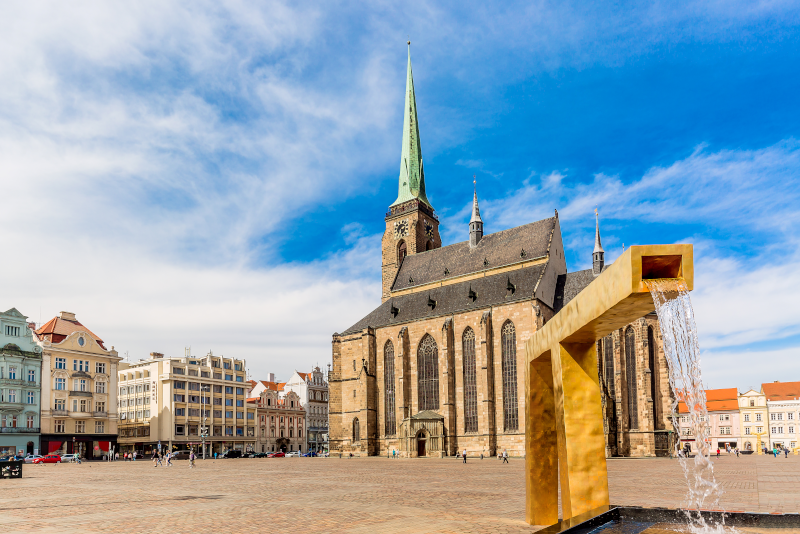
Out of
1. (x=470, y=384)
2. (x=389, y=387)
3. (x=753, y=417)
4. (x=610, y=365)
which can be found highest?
(x=610, y=365)

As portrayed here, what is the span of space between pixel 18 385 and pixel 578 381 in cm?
6382

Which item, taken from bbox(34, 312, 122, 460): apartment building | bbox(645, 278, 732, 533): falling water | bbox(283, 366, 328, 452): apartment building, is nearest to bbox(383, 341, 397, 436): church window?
bbox(34, 312, 122, 460): apartment building

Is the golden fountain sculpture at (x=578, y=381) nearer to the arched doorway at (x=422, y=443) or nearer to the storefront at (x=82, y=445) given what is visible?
the arched doorway at (x=422, y=443)

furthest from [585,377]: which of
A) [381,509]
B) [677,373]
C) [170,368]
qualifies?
[170,368]

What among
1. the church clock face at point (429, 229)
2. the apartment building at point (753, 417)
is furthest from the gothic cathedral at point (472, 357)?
the apartment building at point (753, 417)

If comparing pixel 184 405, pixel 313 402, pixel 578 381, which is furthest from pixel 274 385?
pixel 578 381

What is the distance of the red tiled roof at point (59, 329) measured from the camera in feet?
215

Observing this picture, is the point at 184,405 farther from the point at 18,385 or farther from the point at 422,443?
the point at 422,443

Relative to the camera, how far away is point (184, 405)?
7969 centimetres

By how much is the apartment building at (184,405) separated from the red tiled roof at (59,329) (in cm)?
1228

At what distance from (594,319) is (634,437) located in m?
46.7

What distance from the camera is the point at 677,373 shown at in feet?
25.7

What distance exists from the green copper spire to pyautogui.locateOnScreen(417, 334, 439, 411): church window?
2083cm

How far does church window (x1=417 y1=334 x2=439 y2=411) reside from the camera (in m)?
55.7
